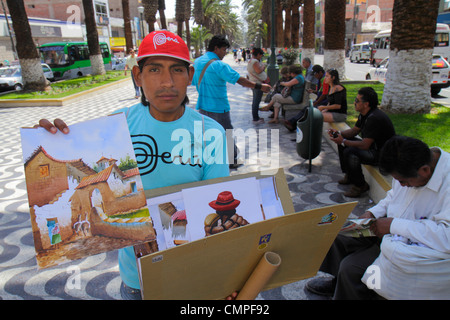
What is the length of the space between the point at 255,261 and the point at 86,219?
25.1 inches

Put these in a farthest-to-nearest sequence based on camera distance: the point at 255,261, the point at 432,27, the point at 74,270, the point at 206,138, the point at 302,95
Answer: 1. the point at 302,95
2. the point at 432,27
3. the point at 74,270
4. the point at 206,138
5. the point at 255,261

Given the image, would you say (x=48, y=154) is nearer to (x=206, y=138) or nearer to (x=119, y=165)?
(x=119, y=165)

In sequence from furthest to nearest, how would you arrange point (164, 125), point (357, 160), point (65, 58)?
1. point (65, 58)
2. point (357, 160)
3. point (164, 125)

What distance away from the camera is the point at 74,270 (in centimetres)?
336

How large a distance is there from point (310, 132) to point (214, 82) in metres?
1.74

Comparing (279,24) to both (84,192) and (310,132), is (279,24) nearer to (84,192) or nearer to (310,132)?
(310,132)

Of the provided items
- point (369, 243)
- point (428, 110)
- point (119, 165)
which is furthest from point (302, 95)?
point (119, 165)

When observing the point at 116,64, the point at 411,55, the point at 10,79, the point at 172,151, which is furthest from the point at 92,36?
the point at 172,151

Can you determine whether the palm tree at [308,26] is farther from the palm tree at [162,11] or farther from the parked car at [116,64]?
the parked car at [116,64]

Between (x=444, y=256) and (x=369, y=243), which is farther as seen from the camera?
(x=369, y=243)

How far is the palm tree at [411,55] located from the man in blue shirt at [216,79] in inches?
165

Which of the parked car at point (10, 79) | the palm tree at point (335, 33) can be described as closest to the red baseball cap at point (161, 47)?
the palm tree at point (335, 33)

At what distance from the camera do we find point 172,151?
5.00ft

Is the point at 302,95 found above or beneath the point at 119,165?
beneath
